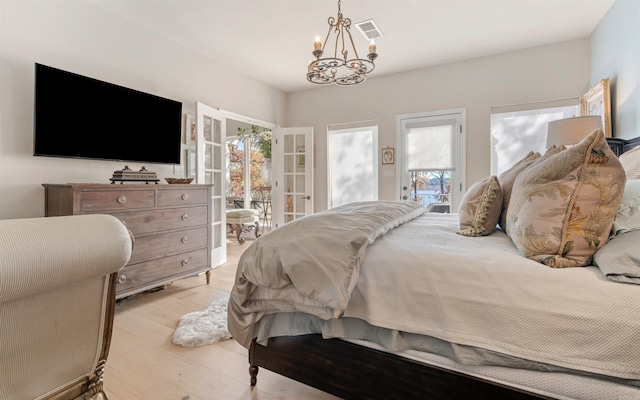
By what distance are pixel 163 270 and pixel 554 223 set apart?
289 centimetres

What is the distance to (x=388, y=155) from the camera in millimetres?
4621

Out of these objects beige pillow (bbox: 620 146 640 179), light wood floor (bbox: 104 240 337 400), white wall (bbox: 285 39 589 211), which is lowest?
light wood floor (bbox: 104 240 337 400)

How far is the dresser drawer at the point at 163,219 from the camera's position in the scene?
97.9 inches

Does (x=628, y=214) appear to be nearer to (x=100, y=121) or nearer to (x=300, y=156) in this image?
(x=100, y=121)

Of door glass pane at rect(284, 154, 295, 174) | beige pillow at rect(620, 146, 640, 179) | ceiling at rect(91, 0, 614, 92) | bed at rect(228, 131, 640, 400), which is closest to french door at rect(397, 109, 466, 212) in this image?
ceiling at rect(91, 0, 614, 92)

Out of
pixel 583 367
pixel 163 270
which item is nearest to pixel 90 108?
pixel 163 270

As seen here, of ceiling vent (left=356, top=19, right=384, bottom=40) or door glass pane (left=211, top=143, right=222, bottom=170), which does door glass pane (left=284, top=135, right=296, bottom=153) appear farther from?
ceiling vent (left=356, top=19, right=384, bottom=40)

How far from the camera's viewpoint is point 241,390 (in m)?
1.56

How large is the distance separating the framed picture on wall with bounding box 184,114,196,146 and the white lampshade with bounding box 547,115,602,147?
3810 millimetres

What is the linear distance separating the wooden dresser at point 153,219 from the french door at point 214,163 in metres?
0.50

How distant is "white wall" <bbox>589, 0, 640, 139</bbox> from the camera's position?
244cm

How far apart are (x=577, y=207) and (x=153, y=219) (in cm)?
289

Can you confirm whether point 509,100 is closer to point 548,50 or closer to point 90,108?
point 548,50

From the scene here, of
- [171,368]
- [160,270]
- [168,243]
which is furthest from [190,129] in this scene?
[171,368]
